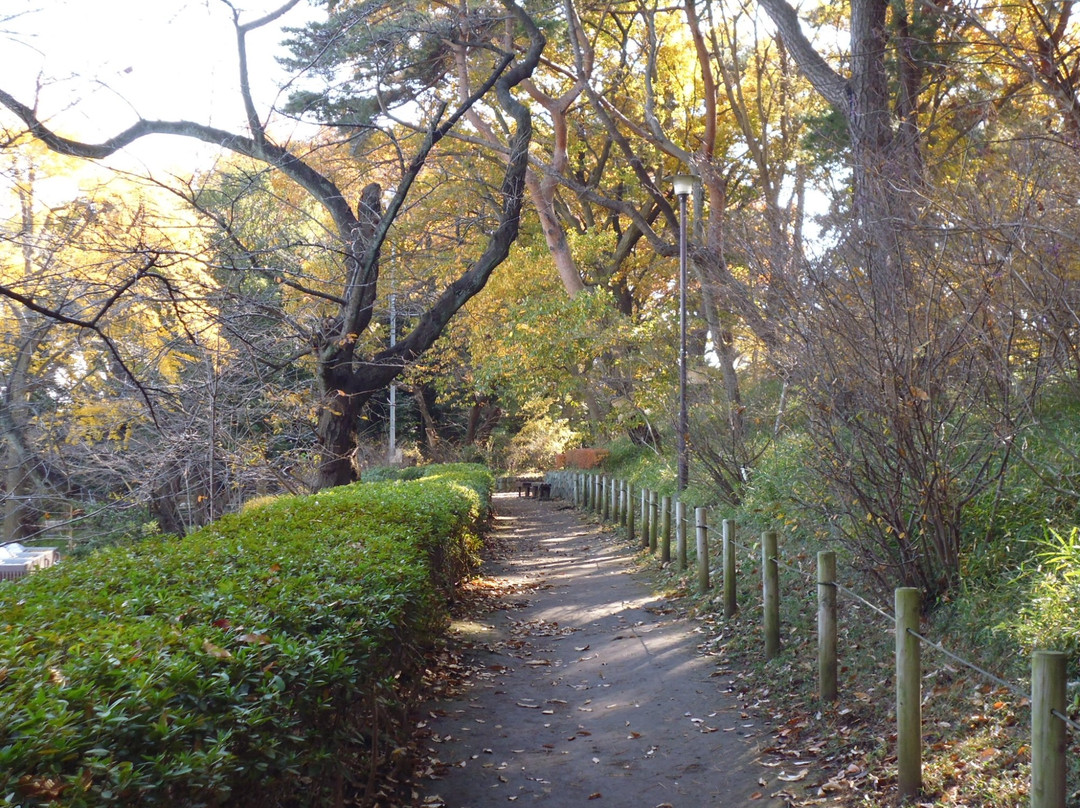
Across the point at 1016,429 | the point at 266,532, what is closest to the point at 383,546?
the point at 266,532

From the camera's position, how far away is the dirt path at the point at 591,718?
5410 mm

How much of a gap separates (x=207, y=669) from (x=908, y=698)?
349cm

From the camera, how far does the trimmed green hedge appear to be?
2391mm

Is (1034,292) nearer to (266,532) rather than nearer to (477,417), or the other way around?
(266,532)

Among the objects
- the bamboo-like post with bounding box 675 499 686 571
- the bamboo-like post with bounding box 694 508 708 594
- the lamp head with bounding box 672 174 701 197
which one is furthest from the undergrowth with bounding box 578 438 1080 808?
the lamp head with bounding box 672 174 701 197

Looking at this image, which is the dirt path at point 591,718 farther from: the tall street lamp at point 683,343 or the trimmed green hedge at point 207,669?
the tall street lamp at point 683,343

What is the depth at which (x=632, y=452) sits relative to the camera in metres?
27.7

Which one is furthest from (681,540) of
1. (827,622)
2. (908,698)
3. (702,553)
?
(908,698)

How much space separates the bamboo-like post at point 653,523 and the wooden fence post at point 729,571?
577 centimetres

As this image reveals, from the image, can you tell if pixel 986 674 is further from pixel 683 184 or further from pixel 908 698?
pixel 683 184

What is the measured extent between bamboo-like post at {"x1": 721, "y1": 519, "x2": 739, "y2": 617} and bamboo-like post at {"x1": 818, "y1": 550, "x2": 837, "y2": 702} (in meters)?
2.77

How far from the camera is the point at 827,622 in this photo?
608cm

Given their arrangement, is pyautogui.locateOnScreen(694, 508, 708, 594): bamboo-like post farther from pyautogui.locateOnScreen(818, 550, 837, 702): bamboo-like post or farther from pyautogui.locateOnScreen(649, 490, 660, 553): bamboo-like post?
pyautogui.locateOnScreen(649, 490, 660, 553): bamboo-like post

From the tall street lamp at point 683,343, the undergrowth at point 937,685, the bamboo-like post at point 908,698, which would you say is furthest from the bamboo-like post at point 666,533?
the bamboo-like post at point 908,698
